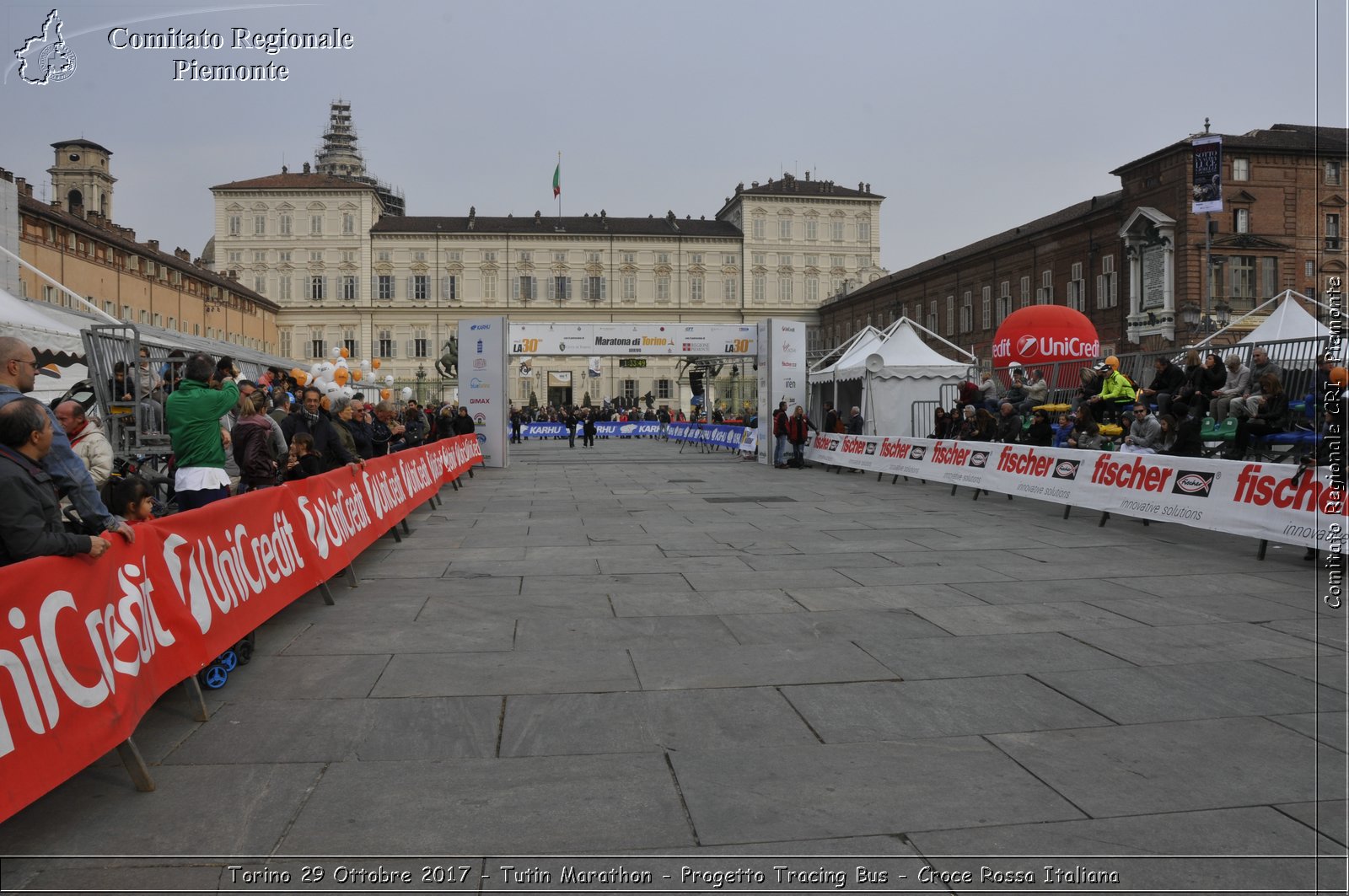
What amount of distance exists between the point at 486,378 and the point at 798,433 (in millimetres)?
8569

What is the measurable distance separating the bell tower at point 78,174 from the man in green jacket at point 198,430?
6956 cm

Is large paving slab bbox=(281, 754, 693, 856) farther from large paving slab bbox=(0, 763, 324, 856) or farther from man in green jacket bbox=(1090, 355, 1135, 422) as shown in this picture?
man in green jacket bbox=(1090, 355, 1135, 422)

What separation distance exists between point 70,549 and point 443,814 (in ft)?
6.08

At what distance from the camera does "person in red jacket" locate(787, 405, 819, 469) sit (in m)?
25.4

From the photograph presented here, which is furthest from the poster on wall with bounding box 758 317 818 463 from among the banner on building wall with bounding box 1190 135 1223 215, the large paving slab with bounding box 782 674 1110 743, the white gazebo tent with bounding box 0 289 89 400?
the large paving slab with bounding box 782 674 1110 743

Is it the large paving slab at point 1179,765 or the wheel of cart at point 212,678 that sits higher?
the wheel of cart at point 212,678

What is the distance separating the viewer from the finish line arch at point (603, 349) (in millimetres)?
26781

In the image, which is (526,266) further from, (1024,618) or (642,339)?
(1024,618)

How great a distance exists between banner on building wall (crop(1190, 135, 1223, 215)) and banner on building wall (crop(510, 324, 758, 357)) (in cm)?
1811

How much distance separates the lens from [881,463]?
2111cm

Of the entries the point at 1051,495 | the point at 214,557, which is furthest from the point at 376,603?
the point at 1051,495

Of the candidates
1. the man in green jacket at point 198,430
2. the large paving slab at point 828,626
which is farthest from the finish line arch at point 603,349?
the large paving slab at point 828,626

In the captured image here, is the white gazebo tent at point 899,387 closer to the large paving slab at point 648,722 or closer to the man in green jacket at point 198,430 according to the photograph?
the man in green jacket at point 198,430

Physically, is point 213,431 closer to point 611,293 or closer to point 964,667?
point 964,667
